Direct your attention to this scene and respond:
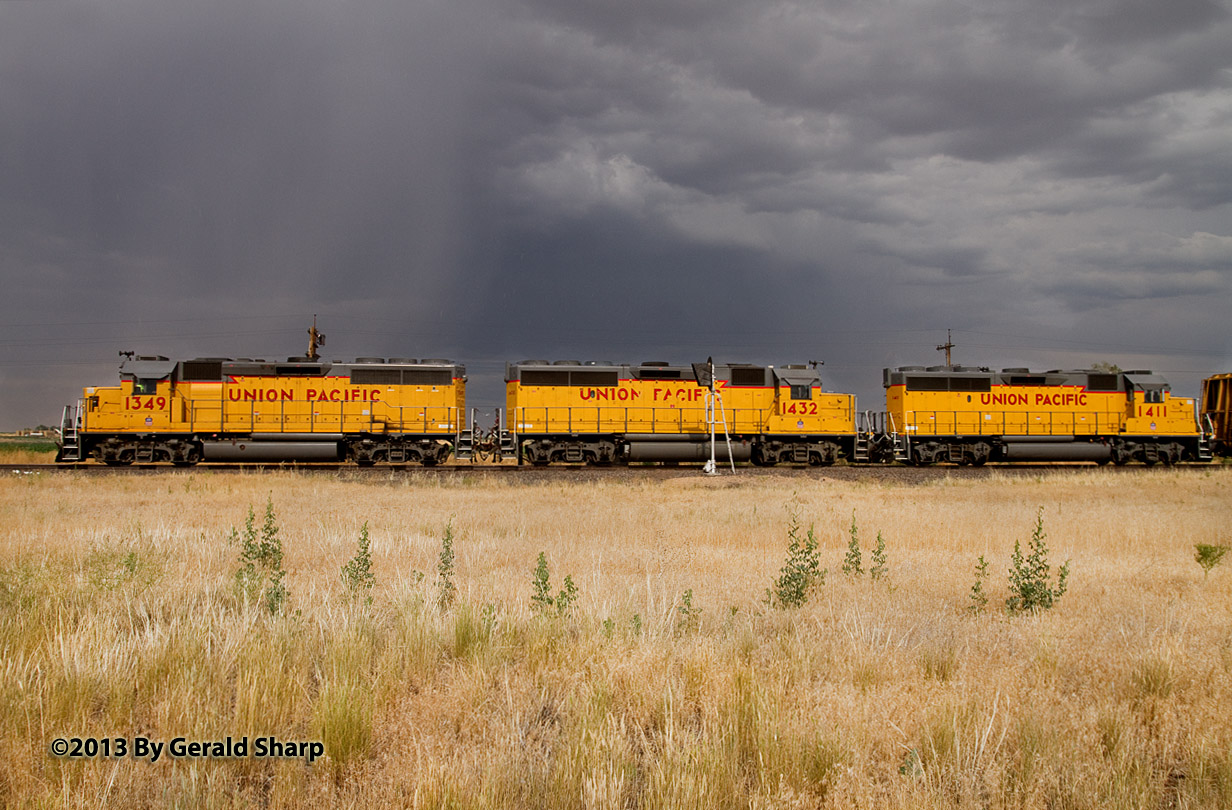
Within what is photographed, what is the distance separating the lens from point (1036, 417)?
3484 cm

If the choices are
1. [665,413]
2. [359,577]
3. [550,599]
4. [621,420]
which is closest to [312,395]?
[621,420]

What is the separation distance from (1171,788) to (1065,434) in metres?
35.2

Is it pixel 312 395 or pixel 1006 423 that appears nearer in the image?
pixel 312 395

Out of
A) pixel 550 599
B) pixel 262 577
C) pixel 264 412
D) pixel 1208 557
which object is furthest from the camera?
pixel 264 412

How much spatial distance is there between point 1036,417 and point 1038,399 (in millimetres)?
858

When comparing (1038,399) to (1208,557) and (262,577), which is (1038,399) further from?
(262,577)

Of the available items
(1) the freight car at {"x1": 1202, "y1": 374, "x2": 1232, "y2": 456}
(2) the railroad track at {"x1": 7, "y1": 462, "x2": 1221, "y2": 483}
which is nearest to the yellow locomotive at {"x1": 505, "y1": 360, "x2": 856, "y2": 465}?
(2) the railroad track at {"x1": 7, "y1": 462, "x2": 1221, "y2": 483}

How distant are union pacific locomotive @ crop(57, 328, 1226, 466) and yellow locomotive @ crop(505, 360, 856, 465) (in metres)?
0.06

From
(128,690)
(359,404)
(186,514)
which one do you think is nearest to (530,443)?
(359,404)

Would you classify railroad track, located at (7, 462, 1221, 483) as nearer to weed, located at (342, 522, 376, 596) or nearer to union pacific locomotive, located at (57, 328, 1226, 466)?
union pacific locomotive, located at (57, 328, 1226, 466)

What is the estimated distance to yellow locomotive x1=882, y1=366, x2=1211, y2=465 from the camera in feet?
113

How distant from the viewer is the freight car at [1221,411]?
3822cm

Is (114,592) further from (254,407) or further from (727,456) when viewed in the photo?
(727,456)

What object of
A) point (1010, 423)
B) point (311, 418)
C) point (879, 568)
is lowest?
point (879, 568)
